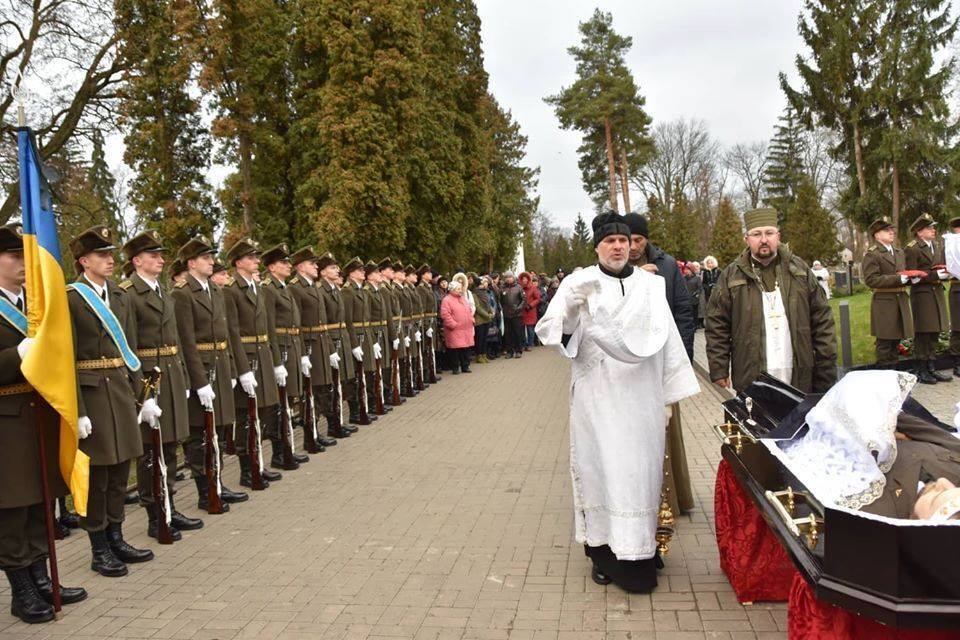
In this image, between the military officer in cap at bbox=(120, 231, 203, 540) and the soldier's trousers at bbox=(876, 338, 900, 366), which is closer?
the military officer in cap at bbox=(120, 231, 203, 540)

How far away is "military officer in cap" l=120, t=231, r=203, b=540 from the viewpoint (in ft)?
19.0

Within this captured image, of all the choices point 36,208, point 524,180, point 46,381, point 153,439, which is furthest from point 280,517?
point 524,180

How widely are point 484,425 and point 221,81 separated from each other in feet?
51.2

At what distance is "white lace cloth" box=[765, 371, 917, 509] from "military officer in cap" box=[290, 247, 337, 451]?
267 inches

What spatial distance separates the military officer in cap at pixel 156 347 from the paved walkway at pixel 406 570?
1.30 ft

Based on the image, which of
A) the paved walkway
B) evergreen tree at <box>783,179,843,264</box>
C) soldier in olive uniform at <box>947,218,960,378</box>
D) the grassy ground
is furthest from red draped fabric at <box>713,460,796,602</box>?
evergreen tree at <box>783,179,843,264</box>

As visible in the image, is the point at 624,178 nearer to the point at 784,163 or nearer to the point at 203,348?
the point at 784,163

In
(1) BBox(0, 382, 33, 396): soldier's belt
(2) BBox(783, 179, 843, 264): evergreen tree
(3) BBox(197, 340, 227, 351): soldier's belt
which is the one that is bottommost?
(1) BBox(0, 382, 33, 396): soldier's belt

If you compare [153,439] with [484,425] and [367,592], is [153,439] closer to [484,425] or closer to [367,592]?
[367,592]

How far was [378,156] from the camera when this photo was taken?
20.4 metres

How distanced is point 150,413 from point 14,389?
1.25 meters

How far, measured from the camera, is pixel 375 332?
38.1 feet

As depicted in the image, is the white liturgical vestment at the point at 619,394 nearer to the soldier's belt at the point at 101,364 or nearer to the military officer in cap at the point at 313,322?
the soldier's belt at the point at 101,364

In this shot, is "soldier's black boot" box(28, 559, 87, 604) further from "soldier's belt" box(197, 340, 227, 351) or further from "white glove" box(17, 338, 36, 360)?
"soldier's belt" box(197, 340, 227, 351)
